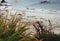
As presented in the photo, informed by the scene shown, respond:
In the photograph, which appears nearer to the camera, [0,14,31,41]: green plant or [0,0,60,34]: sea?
[0,14,31,41]: green plant

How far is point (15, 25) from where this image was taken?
18.2 ft

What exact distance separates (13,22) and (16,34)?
13.5 inches

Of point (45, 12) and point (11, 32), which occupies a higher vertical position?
point (11, 32)

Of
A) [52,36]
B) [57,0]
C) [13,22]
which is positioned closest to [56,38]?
[52,36]

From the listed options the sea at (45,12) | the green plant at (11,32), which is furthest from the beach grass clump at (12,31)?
the sea at (45,12)

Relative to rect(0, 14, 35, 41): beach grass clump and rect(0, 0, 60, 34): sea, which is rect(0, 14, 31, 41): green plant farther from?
rect(0, 0, 60, 34): sea

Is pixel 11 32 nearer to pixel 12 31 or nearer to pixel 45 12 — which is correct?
pixel 12 31

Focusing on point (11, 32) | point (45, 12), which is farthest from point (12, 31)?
point (45, 12)

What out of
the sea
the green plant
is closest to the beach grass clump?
the green plant

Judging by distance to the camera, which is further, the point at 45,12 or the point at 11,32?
the point at 45,12

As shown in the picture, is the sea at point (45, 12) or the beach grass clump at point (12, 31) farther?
the sea at point (45, 12)

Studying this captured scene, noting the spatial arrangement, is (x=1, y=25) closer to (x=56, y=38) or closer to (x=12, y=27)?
(x=12, y=27)

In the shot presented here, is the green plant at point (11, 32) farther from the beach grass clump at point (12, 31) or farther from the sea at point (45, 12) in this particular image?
the sea at point (45, 12)

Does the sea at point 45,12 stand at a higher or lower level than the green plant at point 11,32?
lower
